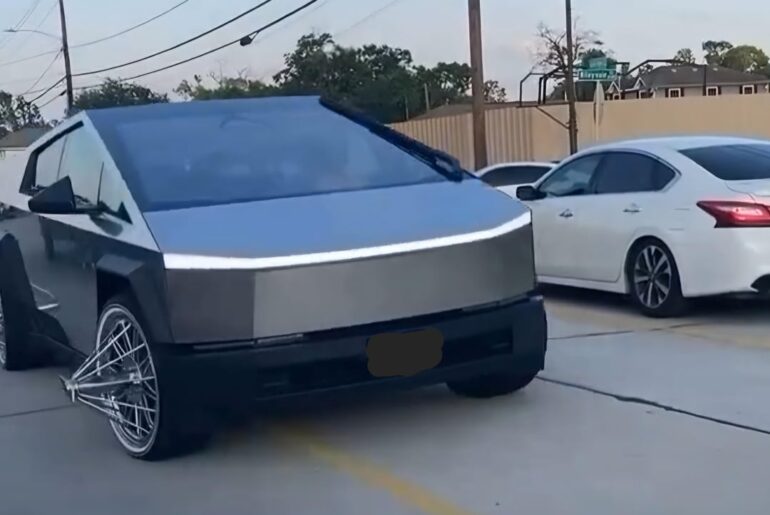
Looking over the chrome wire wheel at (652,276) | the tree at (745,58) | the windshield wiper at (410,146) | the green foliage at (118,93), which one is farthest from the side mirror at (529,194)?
the tree at (745,58)

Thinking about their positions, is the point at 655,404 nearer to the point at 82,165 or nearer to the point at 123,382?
the point at 123,382

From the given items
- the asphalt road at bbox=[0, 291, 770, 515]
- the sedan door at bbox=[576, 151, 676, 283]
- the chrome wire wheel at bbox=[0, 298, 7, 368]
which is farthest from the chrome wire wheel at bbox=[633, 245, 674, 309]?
the chrome wire wheel at bbox=[0, 298, 7, 368]

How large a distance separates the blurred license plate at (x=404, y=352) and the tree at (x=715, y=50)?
107551mm

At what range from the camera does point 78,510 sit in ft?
15.3

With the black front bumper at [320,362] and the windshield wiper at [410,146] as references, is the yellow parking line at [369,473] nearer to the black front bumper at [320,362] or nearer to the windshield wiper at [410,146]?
the black front bumper at [320,362]

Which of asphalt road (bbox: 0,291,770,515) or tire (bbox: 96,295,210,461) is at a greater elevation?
tire (bbox: 96,295,210,461)

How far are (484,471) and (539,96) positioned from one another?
32.0 metres

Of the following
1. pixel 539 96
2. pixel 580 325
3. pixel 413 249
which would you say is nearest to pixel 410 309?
pixel 413 249

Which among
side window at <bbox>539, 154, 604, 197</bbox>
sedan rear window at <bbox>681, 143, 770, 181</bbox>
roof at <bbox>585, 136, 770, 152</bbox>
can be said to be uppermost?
roof at <bbox>585, 136, 770, 152</bbox>

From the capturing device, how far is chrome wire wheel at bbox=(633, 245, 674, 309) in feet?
27.5

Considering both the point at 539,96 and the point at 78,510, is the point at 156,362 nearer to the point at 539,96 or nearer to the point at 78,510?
the point at 78,510

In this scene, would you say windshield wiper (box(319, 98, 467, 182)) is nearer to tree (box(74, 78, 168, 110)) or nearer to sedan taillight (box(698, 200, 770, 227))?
sedan taillight (box(698, 200, 770, 227))

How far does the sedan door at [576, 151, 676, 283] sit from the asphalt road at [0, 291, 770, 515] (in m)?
1.94

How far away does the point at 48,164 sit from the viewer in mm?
6961
